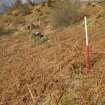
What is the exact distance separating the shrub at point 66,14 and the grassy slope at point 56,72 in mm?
1760

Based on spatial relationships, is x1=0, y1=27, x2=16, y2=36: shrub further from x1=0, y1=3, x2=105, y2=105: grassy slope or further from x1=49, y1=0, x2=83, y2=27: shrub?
x1=0, y1=3, x2=105, y2=105: grassy slope

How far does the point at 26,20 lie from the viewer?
1560 cm

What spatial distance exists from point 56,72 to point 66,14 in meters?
5.88

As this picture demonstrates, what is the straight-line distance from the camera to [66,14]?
12.6 metres

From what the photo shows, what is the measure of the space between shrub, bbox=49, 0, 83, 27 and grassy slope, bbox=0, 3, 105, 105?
5.77ft

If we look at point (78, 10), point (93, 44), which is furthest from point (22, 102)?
point (78, 10)

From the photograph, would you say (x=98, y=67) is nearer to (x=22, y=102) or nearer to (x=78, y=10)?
(x=22, y=102)

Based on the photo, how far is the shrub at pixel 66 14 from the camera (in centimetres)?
1248

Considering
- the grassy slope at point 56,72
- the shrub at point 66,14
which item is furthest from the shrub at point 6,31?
the grassy slope at point 56,72

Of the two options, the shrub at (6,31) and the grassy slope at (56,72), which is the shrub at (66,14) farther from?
the shrub at (6,31)

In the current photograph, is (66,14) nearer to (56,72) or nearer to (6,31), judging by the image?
(6,31)

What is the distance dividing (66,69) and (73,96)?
4.64 feet

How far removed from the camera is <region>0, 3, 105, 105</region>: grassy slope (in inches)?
232

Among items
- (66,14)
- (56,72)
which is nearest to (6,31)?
(66,14)
